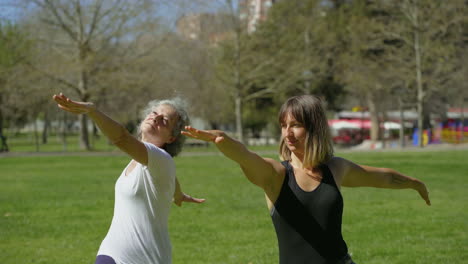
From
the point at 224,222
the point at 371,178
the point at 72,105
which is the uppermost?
the point at 72,105

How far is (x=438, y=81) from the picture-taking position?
37.8 m

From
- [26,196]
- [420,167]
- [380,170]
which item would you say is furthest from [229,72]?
[380,170]

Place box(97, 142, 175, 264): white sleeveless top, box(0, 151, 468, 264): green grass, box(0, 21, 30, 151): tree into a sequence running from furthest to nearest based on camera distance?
1. box(0, 21, 30, 151): tree
2. box(0, 151, 468, 264): green grass
3. box(97, 142, 175, 264): white sleeveless top

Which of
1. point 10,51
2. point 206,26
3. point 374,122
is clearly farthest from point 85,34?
point 374,122

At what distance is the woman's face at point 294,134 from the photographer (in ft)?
10.8

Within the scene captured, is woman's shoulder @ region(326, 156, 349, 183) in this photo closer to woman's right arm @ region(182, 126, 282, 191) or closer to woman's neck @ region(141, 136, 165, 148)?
woman's right arm @ region(182, 126, 282, 191)

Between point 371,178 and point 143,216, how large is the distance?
1.37 m

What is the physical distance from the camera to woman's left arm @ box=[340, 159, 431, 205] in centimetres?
353

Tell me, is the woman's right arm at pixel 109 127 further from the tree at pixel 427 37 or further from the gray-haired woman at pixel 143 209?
the tree at pixel 427 37

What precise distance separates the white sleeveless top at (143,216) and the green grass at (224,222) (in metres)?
3.76

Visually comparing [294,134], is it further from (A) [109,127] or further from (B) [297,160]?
(A) [109,127]

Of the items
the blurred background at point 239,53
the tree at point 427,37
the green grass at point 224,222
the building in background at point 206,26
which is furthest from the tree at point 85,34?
the green grass at point 224,222

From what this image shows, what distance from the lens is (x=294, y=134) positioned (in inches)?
129

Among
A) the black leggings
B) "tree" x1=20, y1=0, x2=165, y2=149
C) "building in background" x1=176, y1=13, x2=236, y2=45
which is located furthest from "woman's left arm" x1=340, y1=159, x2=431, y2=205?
"building in background" x1=176, y1=13, x2=236, y2=45
